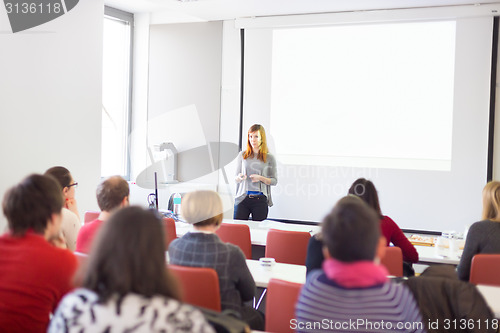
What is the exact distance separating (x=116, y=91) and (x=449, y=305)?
6.18 metres

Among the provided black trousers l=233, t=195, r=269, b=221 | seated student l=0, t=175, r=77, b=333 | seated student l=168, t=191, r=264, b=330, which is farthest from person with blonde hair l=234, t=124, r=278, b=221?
seated student l=0, t=175, r=77, b=333

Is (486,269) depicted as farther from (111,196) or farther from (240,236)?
(111,196)

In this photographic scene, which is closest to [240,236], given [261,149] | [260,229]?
[260,229]

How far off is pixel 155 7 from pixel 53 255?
19.3 ft

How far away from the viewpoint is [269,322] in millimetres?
2426

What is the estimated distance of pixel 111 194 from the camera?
10.2 feet

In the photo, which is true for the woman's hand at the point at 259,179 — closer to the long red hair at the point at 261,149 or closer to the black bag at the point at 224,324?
the long red hair at the point at 261,149

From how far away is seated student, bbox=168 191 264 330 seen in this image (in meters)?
2.54

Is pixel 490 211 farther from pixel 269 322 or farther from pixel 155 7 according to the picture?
pixel 155 7

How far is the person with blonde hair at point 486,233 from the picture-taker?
314 cm

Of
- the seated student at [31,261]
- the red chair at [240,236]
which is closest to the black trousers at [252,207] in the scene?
the red chair at [240,236]

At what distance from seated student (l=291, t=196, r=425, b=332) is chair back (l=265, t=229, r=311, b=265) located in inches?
78.4

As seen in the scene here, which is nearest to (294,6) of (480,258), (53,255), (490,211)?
(490,211)

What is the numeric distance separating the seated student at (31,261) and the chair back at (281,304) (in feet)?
3.02
